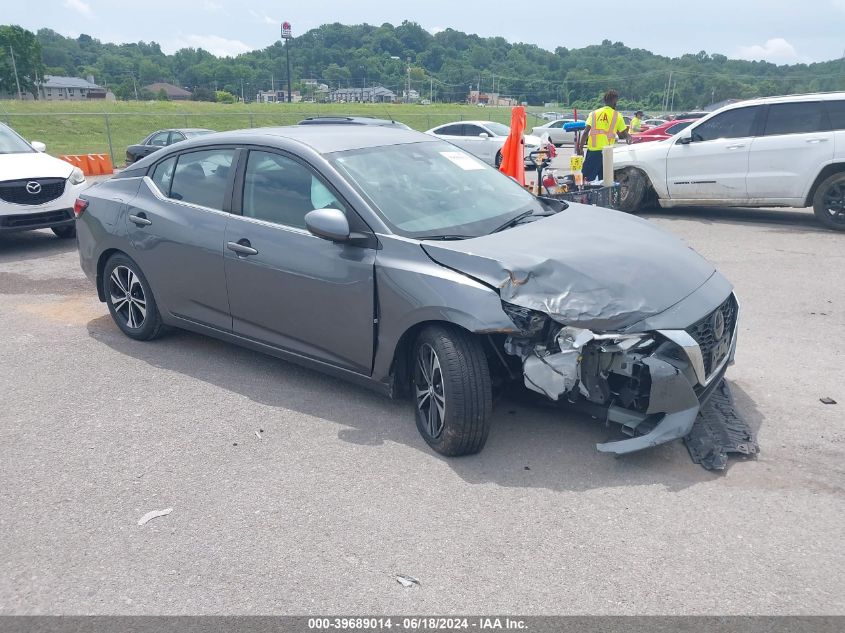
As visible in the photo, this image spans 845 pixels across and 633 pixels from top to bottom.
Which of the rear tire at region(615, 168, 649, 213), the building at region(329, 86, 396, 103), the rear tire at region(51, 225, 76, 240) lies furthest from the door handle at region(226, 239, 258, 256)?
the building at region(329, 86, 396, 103)

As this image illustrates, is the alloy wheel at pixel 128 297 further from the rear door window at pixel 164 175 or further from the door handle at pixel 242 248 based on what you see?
the door handle at pixel 242 248

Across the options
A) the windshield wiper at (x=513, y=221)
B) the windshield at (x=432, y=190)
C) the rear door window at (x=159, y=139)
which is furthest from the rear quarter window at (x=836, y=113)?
the rear door window at (x=159, y=139)

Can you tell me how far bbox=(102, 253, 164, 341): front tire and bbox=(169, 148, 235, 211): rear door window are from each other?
78 centimetres

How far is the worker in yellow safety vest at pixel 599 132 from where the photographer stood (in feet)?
36.7

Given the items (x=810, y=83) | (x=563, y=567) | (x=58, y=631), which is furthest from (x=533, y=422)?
(x=810, y=83)

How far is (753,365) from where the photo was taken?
17.2ft

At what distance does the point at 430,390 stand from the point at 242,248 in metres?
1.72

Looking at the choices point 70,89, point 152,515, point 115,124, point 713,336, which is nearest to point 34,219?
point 152,515

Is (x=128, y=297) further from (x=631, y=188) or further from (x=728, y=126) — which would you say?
(x=728, y=126)

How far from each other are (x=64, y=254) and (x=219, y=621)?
26.3 ft

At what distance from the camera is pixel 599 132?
36.7ft

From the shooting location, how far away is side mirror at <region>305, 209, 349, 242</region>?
4.23 meters

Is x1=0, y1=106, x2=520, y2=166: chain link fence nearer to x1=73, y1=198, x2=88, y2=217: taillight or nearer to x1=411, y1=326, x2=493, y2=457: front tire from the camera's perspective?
x1=73, y1=198, x2=88, y2=217: taillight

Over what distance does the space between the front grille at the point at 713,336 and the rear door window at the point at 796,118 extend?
7368mm
